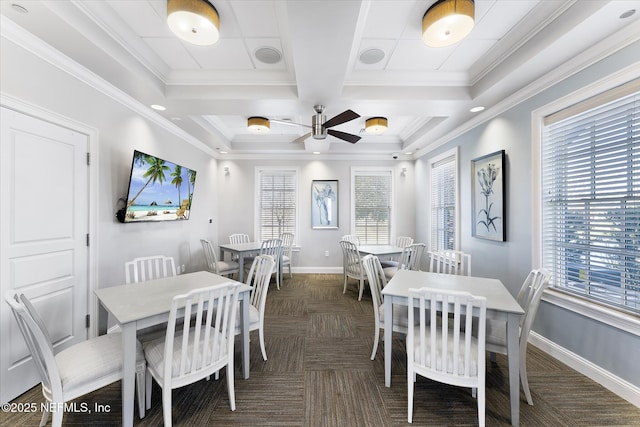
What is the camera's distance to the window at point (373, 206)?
584 cm

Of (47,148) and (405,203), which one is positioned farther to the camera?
(405,203)

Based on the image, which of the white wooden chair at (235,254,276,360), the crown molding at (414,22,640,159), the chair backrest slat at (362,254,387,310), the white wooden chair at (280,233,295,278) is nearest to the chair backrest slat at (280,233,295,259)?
the white wooden chair at (280,233,295,278)

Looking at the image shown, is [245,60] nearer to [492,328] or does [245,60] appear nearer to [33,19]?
[33,19]

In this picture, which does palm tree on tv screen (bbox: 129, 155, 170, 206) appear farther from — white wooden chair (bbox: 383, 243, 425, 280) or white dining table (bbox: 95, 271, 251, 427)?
white wooden chair (bbox: 383, 243, 425, 280)

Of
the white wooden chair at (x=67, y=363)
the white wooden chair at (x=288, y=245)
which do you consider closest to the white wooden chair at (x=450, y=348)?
the white wooden chair at (x=67, y=363)

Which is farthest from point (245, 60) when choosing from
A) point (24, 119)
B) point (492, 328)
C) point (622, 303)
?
point (622, 303)

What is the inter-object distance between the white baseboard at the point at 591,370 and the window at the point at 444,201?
5.75 feet

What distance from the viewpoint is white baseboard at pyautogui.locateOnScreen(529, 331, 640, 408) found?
1.85m

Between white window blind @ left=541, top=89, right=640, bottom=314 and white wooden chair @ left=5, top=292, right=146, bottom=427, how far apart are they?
12.0 feet

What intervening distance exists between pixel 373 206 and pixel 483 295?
3992 millimetres

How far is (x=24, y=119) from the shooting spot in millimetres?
1933

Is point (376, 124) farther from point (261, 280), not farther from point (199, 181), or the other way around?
point (199, 181)

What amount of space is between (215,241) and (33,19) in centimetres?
443

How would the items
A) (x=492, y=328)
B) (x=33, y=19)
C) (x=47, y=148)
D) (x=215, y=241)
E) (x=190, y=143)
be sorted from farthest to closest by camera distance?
(x=215, y=241) → (x=190, y=143) → (x=47, y=148) → (x=492, y=328) → (x=33, y=19)
